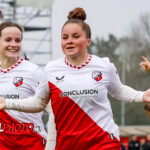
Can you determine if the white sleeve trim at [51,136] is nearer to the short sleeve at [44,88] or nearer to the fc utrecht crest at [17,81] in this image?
the fc utrecht crest at [17,81]

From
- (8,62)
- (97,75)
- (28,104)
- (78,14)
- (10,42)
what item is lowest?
(28,104)

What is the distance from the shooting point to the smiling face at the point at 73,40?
354cm

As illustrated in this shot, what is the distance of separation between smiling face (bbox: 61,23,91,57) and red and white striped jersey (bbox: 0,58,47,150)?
3.41 ft

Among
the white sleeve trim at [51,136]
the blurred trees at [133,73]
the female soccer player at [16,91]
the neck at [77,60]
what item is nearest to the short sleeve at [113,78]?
the neck at [77,60]

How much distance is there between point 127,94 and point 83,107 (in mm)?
483

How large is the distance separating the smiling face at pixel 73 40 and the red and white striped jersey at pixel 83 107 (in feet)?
0.47

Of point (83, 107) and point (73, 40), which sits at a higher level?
point (73, 40)

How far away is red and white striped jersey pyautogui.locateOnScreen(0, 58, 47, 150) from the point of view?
14.3ft

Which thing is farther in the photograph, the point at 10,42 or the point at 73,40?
the point at 10,42

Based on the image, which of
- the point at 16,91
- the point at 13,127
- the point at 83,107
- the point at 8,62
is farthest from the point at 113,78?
the point at 8,62

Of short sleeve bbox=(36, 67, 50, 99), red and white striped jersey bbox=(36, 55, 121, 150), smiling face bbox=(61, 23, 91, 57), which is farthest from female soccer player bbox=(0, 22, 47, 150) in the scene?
smiling face bbox=(61, 23, 91, 57)

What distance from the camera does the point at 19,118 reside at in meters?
4.42

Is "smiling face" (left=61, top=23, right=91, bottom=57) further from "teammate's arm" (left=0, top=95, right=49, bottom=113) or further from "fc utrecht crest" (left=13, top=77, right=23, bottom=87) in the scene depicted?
"fc utrecht crest" (left=13, top=77, right=23, bottom=87)

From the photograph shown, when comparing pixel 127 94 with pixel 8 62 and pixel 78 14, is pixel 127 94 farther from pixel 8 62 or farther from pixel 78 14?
pixel 8 62
